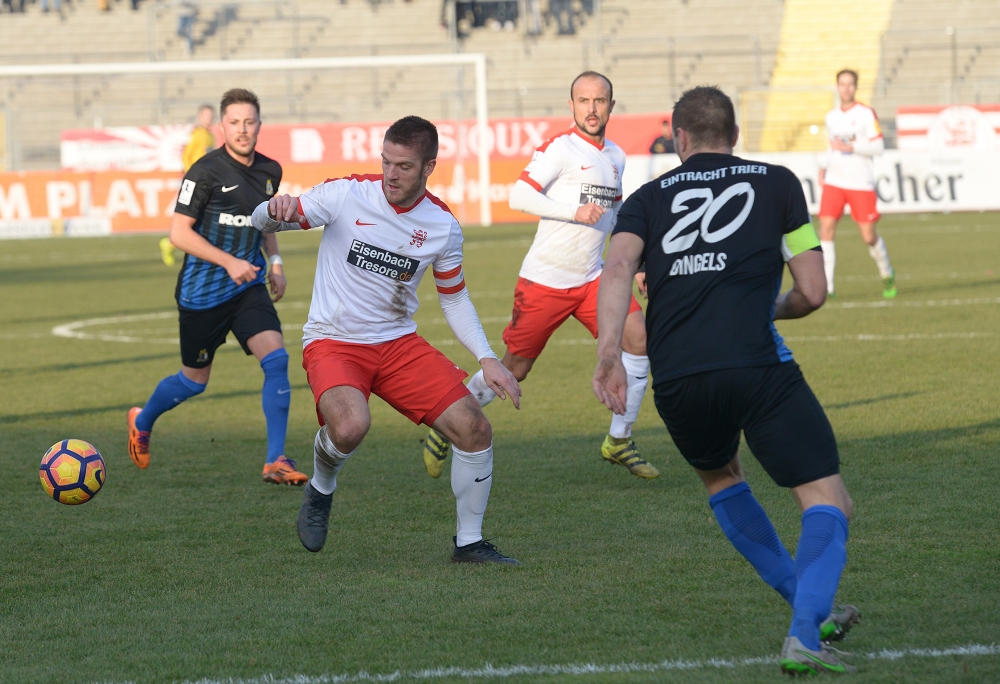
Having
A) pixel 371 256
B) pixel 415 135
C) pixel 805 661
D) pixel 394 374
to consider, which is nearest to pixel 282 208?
pixel 371 256

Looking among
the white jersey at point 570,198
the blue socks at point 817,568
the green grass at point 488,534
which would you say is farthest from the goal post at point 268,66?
the blue socks at point 817,568

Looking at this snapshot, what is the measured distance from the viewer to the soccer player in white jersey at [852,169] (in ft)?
48.5

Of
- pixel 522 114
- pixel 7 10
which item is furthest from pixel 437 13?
pixel 7 10

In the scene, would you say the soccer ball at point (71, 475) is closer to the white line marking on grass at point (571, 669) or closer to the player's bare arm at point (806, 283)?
the white line marking on grass at point (571, 669)

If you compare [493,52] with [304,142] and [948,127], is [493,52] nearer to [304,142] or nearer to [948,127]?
[304,142]

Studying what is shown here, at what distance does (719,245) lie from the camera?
4.18m

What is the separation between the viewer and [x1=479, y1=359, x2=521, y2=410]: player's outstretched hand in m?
5.20

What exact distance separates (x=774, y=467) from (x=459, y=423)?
183 centimetres

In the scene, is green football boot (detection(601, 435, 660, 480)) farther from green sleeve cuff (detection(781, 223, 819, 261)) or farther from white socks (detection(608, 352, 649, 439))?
green sleeve cuff (detection(781, 223, 819, 261))

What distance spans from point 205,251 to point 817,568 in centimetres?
430

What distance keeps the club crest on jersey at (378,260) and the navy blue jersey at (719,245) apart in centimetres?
167

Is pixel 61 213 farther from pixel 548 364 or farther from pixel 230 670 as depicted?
pixel 230 670

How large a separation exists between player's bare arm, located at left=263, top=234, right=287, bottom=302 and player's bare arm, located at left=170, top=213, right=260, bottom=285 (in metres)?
0.11

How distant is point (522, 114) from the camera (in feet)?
111
